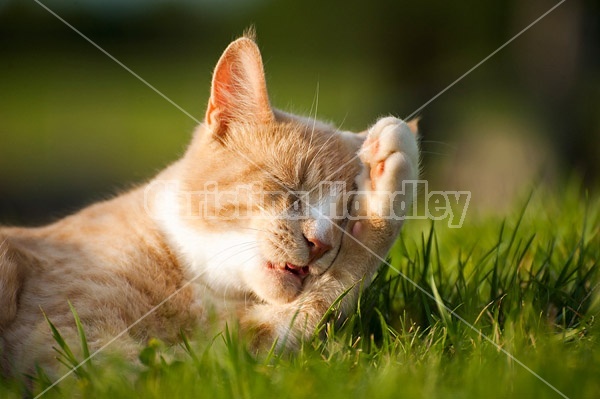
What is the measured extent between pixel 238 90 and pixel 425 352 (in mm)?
1176

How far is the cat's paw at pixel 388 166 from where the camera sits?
2119mm

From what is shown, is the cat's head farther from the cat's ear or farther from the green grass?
the green grass

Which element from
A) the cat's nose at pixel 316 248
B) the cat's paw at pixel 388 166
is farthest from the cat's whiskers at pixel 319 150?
the cat's nose at pixel 316 248

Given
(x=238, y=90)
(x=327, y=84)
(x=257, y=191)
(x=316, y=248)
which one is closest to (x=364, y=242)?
(x=316, y=248)

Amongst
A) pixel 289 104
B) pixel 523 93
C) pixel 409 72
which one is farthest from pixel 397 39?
pixel 289 104

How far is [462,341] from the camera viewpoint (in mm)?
1857

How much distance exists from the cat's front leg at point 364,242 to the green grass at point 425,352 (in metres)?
0.11

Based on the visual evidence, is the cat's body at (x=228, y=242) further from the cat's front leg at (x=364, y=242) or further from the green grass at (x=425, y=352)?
the green grass at (x=425, y=352)

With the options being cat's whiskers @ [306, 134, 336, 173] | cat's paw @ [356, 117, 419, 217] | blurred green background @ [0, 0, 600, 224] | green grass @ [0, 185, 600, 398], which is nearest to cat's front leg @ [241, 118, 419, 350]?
cat's paw @ [356, 117, 419, 217]

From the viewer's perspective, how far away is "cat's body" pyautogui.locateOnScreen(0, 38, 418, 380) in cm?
204

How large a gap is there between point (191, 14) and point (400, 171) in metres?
10.1

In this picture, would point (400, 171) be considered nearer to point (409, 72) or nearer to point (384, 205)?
A: point (384, 205)

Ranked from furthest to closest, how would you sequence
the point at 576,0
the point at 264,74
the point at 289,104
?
the point at 576,0 < the point at 289,104 < the point at 264,74

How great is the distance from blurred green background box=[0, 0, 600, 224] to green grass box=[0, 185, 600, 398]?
1192 mm
